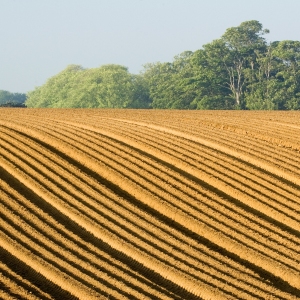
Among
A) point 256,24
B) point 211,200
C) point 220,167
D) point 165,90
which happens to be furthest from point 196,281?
point 256,24

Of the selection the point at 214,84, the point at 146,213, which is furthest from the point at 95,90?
the point at 146,213

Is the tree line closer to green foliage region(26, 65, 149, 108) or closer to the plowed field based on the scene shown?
green foliage region(26, 65, 149, 108)

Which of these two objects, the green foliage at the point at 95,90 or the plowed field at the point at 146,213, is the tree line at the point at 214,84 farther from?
the plowed field at the point at 146,213

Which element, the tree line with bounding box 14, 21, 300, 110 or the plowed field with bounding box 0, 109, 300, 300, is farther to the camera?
the tree line with bounding box 14, 21, 300, 110

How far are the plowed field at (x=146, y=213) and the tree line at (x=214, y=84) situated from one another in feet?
133

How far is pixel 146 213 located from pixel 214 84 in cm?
4847

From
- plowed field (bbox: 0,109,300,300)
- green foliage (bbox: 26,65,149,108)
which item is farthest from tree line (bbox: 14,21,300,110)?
plowed field (bbox: 0,109,300,300)

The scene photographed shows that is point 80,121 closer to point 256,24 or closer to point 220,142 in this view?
point 220,142

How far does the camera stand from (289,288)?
1010 cm

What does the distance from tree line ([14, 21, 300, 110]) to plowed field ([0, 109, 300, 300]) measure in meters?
40.5

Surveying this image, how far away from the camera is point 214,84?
6006cm

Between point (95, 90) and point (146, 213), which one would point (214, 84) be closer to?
point (95, 90)

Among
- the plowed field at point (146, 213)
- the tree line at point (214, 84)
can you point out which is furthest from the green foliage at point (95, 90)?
the plowed field at point (146, 213)

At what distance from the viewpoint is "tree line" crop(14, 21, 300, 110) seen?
191 ft
